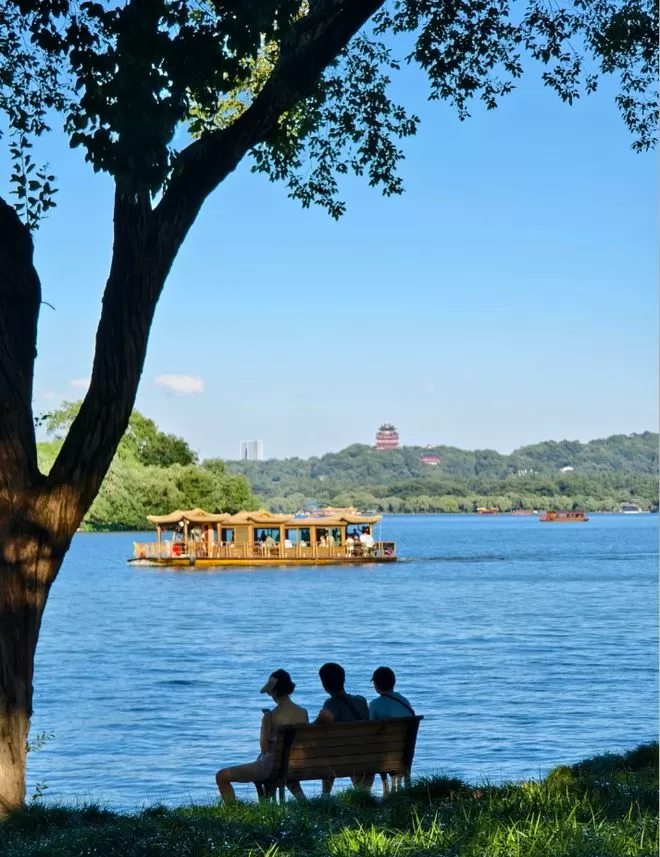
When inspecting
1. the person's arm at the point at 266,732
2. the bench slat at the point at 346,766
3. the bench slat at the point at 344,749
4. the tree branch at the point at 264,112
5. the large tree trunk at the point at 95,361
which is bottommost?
the bench slat at the point at 346,766

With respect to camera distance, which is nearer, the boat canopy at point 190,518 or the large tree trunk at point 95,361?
the large tree trunk at point 95,361

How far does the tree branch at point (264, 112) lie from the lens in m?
7.45

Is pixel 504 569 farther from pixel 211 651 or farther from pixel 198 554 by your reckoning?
pixel 211 651

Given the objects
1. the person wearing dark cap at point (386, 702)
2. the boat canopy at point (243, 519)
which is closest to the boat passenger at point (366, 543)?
the boat canopy at point (243, 519)

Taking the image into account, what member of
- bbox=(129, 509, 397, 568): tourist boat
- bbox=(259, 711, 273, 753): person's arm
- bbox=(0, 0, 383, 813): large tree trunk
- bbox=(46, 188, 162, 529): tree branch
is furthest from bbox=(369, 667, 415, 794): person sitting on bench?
bbox=(129, 509, 397, 568): tourist boat

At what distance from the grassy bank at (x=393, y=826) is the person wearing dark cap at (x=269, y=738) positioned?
4.29 feet

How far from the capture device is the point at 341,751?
844cm

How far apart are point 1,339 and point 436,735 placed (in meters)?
14.2

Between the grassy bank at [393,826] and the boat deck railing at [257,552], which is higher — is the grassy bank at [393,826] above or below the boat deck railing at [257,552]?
below

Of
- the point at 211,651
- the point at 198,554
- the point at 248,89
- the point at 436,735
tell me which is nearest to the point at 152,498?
the point at 198,554

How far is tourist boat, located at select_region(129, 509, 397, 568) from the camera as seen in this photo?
68.4 meters

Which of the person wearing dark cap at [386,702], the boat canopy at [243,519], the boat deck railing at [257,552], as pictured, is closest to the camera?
the person wearing dark cap at [386,702]

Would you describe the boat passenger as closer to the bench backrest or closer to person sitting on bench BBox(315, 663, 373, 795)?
person sitting on bench BBox(315, 663, 373, 795)

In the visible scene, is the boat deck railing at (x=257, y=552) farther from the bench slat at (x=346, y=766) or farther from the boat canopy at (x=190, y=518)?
the bench slat at (x=346, y=766)
